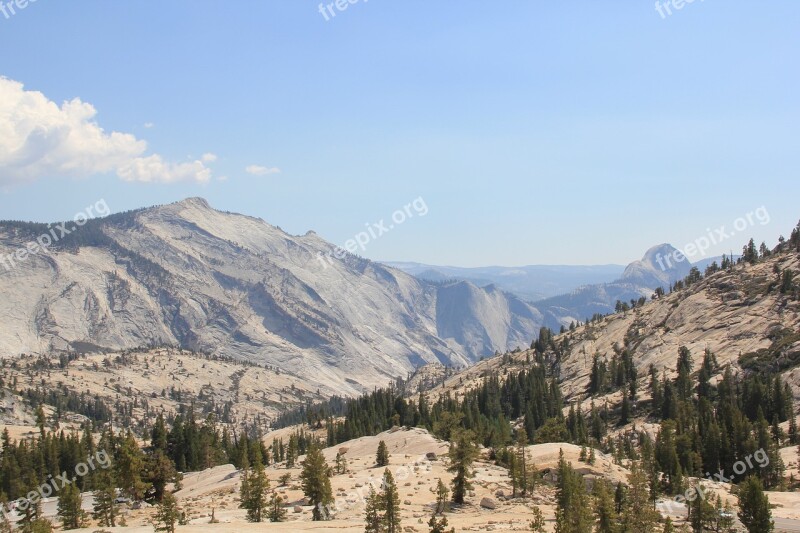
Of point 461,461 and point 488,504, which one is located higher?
point 461,461

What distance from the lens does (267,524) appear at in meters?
77.4

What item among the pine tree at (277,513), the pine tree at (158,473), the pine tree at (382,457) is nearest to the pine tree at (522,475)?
the pine tree at (382,457)

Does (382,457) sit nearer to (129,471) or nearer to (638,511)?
(129,471)

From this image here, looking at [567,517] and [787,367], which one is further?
[787,367]

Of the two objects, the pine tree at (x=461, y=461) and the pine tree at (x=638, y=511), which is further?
the pine tree at (x=461, y=461)

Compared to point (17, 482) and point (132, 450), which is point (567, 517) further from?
point (17, 482)

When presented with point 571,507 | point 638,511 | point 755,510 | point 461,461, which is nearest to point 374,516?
point 571,507

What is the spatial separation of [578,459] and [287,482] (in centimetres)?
5051

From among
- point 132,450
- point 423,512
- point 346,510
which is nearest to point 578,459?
point 423,512

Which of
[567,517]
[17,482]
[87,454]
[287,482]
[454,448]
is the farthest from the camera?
[87,454]

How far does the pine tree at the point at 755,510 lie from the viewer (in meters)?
72.8

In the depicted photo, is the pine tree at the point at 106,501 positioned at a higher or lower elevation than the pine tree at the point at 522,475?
higher

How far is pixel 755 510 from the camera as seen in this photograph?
7362 centimetres

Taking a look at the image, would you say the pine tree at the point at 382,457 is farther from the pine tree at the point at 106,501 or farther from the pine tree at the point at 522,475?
the pine tree at the point at 106,501
